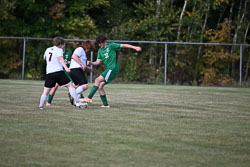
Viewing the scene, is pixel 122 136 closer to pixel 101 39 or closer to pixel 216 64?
pixel 101 39

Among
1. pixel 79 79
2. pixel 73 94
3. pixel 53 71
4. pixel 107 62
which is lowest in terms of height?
pixel 73 94

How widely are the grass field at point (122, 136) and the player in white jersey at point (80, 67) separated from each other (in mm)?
662

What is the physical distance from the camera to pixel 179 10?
1220 inches

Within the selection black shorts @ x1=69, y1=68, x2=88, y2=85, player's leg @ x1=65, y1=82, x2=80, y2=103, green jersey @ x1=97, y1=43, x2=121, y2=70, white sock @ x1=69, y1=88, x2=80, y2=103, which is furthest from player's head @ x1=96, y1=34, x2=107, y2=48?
white sock @ x1=69, y1=88, x2=80, y2=103

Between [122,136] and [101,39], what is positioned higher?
[101,39]

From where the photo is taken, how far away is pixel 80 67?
1330cm

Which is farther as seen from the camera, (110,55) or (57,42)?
(110,55)

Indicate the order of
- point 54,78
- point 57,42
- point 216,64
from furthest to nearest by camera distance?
point 216,64 < point 57,42 < point 54,78

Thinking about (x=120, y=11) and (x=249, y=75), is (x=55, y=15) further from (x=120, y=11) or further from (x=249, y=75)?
(x=249, y=75)

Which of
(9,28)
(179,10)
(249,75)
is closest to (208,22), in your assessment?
(179,10)

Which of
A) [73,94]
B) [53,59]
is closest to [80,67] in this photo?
[73,94]

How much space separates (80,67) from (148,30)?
17.7 meters

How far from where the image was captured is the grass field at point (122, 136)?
20.7ft

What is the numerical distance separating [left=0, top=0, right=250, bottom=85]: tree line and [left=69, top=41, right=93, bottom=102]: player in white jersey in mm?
13431
